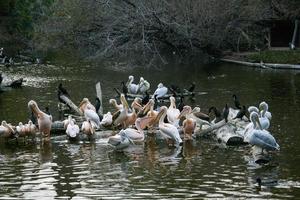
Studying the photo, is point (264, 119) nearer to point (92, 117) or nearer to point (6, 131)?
point (92, 117)

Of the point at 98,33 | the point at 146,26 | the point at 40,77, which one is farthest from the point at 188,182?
the point at 98,33

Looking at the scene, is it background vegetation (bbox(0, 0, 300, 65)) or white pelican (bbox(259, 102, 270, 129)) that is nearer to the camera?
white pelican (bbox(259, 102, 270, 129))

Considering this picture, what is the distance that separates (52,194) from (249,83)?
70.3ft

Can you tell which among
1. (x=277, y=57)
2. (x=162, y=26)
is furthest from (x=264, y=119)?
(x=162, y=26)

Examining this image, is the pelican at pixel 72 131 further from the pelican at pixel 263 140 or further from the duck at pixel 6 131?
the pelican at pixel 263 140

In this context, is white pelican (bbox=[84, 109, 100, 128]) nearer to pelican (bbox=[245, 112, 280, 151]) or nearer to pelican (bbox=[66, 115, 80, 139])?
pelican (bbox=[66, 115, 80, 139])

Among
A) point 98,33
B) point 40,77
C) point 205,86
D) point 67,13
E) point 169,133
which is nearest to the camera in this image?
point 169,133

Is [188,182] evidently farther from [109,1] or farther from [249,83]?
[109,1]

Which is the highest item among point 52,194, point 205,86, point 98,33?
point 98,33

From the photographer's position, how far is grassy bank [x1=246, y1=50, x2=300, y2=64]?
4106cm

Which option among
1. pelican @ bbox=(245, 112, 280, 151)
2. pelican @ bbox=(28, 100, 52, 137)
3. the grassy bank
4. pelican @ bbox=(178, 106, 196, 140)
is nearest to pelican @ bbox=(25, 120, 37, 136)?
→ pelican @ bbox=(28, 100, 52, 137)

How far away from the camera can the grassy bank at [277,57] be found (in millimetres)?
41062

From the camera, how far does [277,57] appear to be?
41906mm

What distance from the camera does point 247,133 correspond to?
57.0 ft
